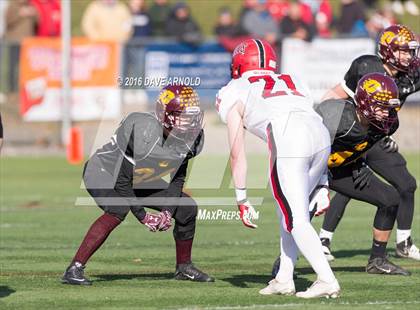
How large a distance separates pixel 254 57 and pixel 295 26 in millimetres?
14154

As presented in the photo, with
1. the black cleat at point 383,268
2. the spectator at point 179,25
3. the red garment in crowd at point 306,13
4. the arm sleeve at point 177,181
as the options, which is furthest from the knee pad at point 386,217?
the spectator at point 179,25

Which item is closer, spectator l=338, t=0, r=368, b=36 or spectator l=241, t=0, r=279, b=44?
spectator l=241, t=0, r=279, b=44

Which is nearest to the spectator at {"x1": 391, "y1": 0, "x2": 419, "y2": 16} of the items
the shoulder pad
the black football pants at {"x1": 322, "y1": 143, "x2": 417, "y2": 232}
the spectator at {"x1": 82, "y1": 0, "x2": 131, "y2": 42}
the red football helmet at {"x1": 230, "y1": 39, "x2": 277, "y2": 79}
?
the spectator at {"x1": 82, "y1": 0, "x2": 131, "y2": 42}

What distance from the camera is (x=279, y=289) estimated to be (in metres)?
8.02

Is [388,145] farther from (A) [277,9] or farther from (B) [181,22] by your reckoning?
(A) [277,9]

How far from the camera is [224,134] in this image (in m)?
21.1

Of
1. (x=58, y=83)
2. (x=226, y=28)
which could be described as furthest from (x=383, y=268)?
(x=226, y=28)

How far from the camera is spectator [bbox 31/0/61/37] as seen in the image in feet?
74.5

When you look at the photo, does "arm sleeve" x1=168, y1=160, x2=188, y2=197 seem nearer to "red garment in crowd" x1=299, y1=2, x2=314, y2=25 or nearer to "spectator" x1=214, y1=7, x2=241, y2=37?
"red garment in crowd" x1=299, y1=2, x2=314, y2=25

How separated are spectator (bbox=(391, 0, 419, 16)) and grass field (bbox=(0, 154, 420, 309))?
13548mm

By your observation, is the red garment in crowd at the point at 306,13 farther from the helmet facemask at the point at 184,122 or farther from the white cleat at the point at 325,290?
the white cleat at the point at 325,290

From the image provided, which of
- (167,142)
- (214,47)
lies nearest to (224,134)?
(214,47)

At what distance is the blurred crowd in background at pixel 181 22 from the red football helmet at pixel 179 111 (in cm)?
1352

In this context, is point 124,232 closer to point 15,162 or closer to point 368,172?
point 368,172
